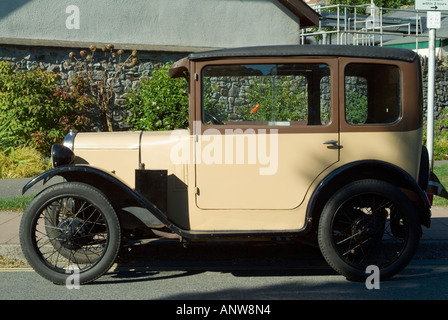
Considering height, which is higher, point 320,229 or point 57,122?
point 57,122

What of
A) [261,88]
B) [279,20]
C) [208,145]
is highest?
[279,20]

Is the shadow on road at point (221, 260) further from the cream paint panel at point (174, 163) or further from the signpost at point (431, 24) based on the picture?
the signpost at point (431, 24)

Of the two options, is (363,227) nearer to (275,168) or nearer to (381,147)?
(381,147)

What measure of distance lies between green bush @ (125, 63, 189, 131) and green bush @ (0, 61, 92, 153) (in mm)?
1625

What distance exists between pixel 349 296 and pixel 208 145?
5.69 feet

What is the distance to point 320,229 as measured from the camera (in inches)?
197

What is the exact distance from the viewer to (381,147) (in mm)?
5066

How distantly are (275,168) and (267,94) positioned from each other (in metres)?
0.73

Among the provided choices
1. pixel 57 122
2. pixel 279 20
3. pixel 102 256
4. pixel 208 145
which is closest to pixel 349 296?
pixel 208 145

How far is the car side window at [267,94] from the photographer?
16.8ft

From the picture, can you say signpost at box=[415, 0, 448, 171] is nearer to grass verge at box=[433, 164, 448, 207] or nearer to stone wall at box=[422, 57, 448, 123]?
grass verge at box=[433, 164, 448, 207]
